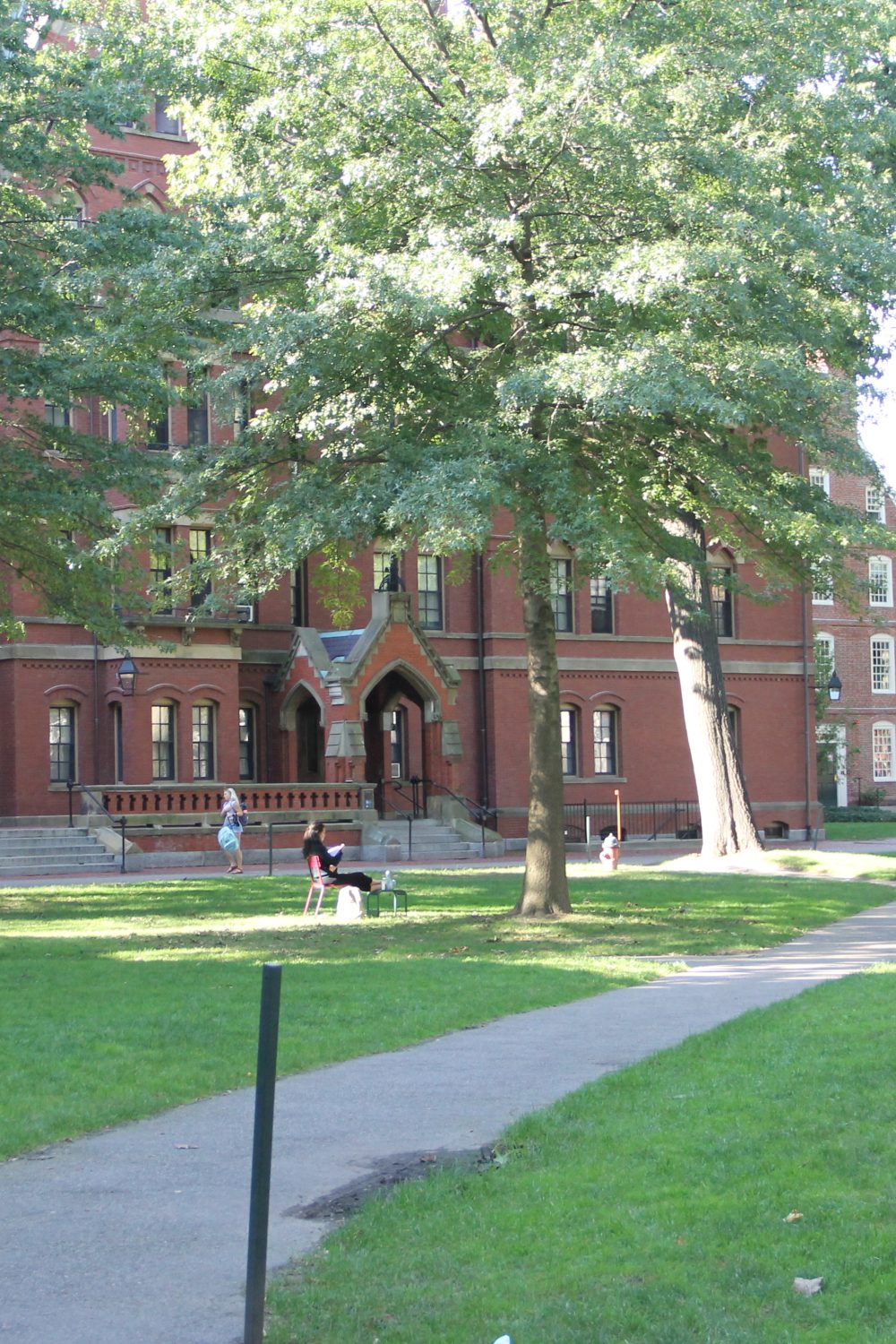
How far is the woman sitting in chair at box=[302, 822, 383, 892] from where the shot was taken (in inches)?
805

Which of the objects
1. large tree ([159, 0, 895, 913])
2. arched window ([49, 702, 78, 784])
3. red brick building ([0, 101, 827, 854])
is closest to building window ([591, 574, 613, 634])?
red brick building ([0, 101, 827, 854])

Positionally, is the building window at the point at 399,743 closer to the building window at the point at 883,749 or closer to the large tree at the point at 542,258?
the large tree at the point at 542,258

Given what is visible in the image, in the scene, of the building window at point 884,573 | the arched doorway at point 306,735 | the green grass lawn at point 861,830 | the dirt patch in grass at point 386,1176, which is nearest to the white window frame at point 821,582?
the dirt patch in grass at point 386,1176

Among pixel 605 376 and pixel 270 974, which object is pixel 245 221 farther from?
pixel 270 974

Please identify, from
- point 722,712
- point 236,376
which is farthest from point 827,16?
point 722,712

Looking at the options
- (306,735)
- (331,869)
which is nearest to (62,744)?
(306,735)

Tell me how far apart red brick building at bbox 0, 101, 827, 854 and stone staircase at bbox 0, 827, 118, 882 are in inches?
39.1

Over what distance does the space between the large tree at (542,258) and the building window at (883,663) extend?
152 feet

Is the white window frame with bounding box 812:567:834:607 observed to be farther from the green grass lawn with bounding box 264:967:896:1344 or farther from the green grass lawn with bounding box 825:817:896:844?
the green grass lawn with bounding box 825:817:896:844

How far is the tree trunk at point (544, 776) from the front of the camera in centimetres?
1967

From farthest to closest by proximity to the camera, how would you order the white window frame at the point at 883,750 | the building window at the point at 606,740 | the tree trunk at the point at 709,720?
the white window frame at the point at 883,750 < the building window at the point at 606,740 < the tree trunk at the point at 709,720

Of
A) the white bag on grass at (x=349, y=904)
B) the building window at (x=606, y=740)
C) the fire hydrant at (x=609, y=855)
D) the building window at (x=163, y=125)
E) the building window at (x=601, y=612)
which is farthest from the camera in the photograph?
the building window at (x=601, y=612)

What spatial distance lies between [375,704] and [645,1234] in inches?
1354

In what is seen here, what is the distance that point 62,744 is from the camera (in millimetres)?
35719
